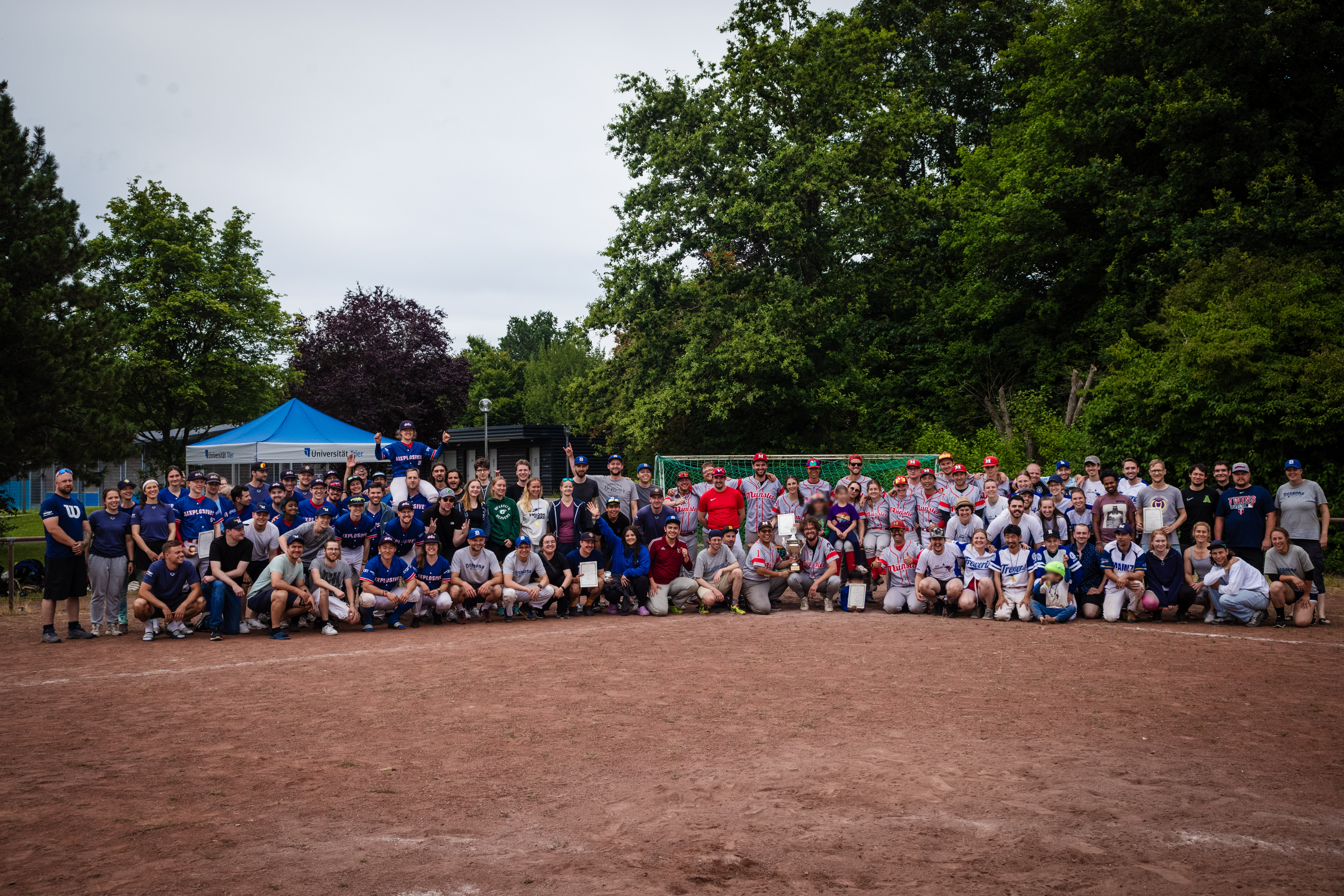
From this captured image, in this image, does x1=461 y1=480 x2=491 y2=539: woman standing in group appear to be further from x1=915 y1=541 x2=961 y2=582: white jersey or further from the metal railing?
the metal railing

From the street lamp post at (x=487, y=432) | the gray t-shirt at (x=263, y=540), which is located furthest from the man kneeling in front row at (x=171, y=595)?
the street lamp post at (x=487, y=432)

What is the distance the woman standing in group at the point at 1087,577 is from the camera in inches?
440

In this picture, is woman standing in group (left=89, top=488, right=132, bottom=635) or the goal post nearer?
woman standing in group (left=89, top=488, right=132, bottom=635)

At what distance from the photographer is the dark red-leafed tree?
33.8 metres

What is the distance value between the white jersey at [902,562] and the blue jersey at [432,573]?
583 centimetres

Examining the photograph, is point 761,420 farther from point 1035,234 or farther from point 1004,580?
point 1004,580

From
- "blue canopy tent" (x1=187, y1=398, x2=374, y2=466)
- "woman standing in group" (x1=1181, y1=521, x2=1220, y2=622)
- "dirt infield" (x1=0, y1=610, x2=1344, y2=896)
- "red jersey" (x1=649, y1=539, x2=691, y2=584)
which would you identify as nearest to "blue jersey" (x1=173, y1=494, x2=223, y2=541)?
"dirt infield" (x1=0, y1=610, x2=1344, y2=896)

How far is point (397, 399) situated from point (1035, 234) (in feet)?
75.0

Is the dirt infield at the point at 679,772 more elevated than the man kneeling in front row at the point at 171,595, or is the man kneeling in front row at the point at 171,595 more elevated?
the man kneeling in front row at the point at 171,595

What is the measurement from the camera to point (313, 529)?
11.0 metres

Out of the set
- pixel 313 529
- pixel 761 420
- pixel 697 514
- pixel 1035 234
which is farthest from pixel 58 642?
pixel 1035 234

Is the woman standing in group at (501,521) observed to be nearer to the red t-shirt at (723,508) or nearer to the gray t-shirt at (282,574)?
the gray t-shirt at (282,574)

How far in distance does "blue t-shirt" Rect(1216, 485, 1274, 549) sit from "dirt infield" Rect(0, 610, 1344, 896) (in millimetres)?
2389

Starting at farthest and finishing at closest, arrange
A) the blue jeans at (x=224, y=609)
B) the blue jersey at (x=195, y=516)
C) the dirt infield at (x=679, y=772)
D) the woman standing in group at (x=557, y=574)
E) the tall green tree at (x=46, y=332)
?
the tall green tree at (x=46, y=332) → the woman standing in group at (x=557, y=574) → the blue jersey at (x=195, y=516) → the blue jeans at (x=224, y=609) → the dirt infield at (x=679, y=772)
